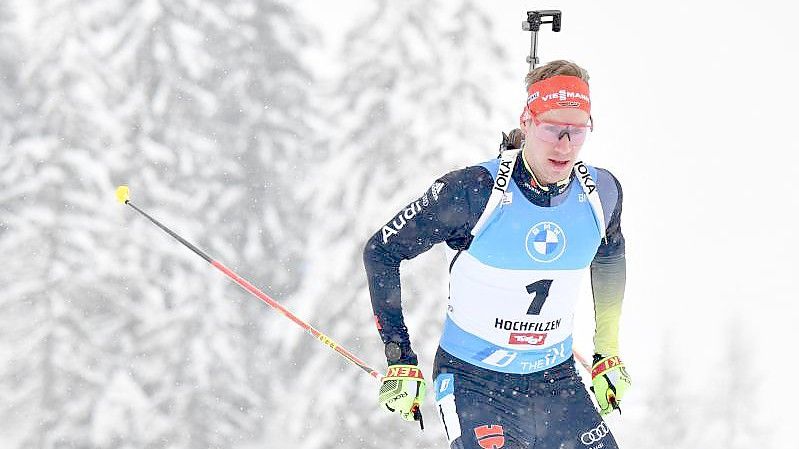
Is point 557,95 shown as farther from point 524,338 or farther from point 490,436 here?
point 490,436

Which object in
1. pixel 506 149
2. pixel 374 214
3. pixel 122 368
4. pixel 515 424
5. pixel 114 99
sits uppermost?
pixel 114 99

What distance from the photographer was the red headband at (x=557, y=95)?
561cm

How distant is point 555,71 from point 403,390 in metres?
1.90

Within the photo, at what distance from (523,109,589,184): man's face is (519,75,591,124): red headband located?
4cm

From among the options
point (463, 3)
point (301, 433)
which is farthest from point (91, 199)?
point (463, 3)

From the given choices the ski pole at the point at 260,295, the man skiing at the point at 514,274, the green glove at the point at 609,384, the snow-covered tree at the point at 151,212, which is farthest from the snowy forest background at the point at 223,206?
the man skiing at the point at 514,274

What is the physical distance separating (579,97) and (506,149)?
605 mm

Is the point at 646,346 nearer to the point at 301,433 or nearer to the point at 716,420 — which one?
the point at 716,420

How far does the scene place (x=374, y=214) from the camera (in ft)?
61.4

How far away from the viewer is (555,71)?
5.73 meters

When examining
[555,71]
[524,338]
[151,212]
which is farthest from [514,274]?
[151,212]

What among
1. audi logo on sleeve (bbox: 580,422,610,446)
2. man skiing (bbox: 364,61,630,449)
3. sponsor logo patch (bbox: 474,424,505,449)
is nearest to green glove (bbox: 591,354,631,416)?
man skiing (bbox: 364,61,630,449)

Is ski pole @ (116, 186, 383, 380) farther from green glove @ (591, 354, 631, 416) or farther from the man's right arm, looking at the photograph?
green glove @ (591, 354, 631, 416)

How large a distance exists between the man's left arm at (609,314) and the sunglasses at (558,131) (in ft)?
1.50
